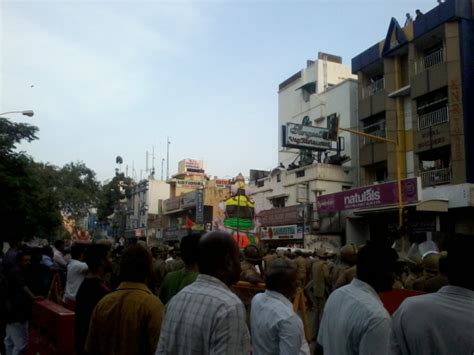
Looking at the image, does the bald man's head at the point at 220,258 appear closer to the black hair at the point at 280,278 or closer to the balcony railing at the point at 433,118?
the black hair at the point at 280,278

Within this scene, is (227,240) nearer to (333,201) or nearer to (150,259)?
(150,259)

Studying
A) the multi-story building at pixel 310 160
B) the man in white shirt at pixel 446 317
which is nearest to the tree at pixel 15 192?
the multi-story building at pixel 310 160

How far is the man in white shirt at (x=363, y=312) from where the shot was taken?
A: 2857mm

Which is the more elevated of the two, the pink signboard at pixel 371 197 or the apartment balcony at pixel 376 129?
the apartment balcony at pixel 376 129

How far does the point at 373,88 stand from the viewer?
1119 inches

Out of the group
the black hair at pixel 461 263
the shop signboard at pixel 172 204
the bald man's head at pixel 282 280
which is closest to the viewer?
the black hair at pixel 461 263

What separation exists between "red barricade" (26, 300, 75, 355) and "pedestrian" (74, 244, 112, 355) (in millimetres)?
1126

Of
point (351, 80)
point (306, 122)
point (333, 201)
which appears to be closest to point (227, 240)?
point (333, 201)

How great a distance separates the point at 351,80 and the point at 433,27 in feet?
26.0

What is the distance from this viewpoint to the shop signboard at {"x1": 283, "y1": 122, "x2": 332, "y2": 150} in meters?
29.4

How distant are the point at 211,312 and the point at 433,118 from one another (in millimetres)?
23151

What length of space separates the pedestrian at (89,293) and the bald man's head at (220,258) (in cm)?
197

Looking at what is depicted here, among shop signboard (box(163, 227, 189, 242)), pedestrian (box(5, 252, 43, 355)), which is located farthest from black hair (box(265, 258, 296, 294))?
shop signboard (box(163, 227, 189, 242))

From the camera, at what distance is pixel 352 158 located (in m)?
30.4
